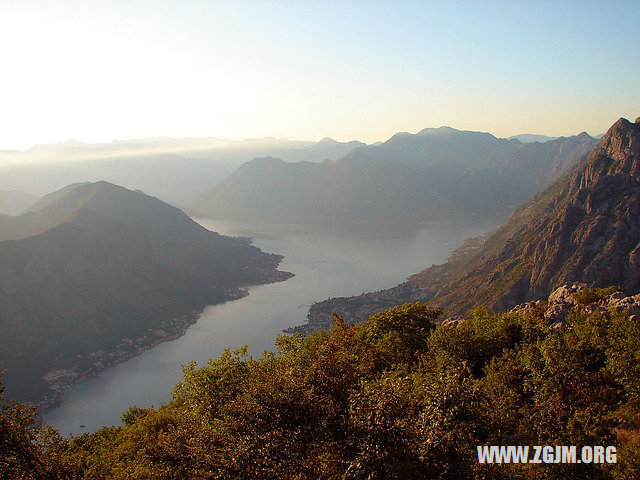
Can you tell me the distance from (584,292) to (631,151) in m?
115

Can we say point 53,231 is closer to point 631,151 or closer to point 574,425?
point 574,425

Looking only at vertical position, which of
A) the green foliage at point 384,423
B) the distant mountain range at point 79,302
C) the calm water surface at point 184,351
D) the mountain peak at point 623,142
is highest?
the mountain peak at point 623,142

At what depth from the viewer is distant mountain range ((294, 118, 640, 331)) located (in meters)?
108

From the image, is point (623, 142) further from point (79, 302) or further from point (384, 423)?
point (79, 302)

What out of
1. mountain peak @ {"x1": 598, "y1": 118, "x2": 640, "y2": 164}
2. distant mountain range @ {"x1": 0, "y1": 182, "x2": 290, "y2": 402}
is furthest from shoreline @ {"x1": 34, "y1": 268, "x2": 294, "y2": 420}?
mountain peak @ {"x1": 598, "y1": 118, "x2": 640, "y2": 164}

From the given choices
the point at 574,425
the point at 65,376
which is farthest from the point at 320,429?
the point at 65,376

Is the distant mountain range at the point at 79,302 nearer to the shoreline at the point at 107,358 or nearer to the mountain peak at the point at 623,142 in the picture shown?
the shoreline at the point at 107,358

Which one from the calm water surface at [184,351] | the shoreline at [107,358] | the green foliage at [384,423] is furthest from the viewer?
the shoreline at [107,358]

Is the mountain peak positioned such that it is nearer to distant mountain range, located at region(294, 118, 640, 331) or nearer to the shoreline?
distant mountain range, located at region(294, 118, 640, 331)

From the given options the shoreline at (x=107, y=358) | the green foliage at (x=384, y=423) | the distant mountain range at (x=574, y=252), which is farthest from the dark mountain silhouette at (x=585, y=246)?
the shoreline at (x=107, y=358)

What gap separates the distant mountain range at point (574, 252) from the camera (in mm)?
108125

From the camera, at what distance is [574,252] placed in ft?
393

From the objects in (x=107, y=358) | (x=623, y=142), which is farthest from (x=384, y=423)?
(x=623, y=142)

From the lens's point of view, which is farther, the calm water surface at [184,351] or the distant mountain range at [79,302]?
the distant mountain range at [79,302]
